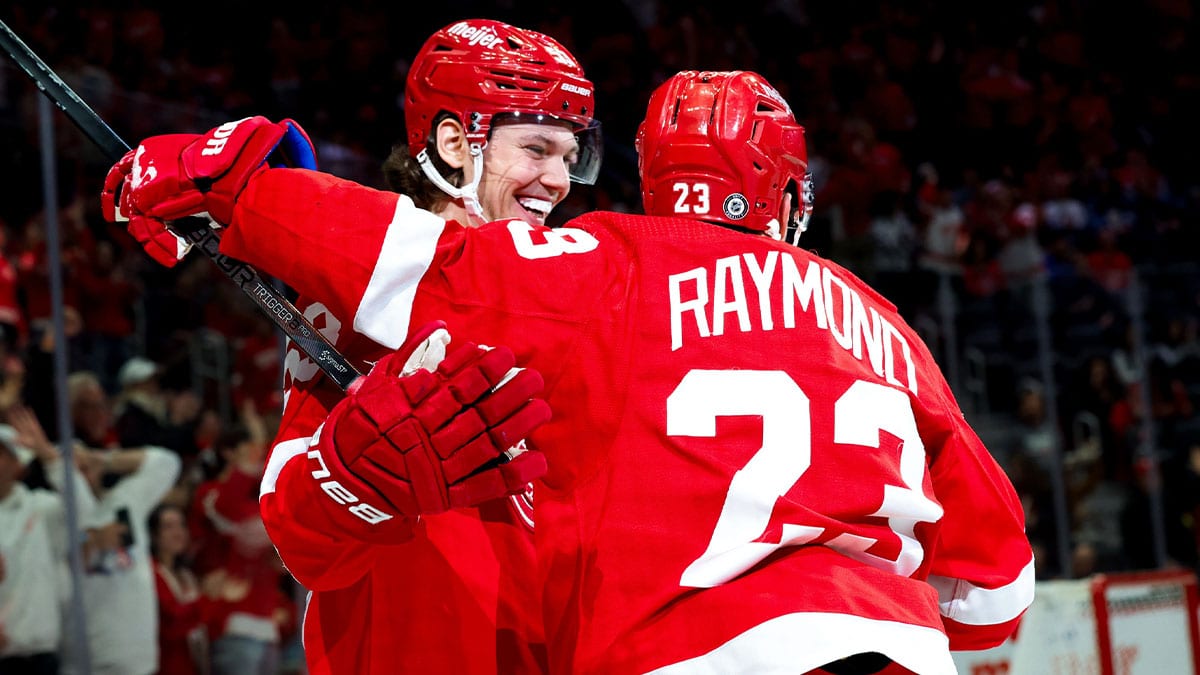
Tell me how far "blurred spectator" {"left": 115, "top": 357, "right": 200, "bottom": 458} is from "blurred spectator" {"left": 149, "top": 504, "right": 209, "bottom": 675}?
25cm

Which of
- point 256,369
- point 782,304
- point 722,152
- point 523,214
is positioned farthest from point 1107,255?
point 782,304

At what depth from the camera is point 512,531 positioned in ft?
7.46

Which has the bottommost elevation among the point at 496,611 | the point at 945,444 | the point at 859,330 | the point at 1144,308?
the point at 496,611

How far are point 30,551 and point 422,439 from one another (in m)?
3.60

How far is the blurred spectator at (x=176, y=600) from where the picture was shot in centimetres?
523

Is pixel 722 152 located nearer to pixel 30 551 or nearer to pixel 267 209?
pixel 267 209

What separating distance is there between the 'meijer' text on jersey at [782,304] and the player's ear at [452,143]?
2.43 ft

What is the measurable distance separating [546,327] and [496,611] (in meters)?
0.59

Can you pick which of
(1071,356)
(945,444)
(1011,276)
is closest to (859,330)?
(945,444)

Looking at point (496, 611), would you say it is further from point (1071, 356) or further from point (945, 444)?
point (1071, 356)

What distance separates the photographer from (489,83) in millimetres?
2508

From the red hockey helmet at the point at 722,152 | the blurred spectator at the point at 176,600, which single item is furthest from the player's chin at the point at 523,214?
the blurred spectator at the point at 176,600

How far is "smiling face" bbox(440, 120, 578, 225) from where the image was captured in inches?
98.5

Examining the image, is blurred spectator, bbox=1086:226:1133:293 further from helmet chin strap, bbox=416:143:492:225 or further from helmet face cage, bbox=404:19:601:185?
A: helmet chin strap, bbox=416:143:492:225
